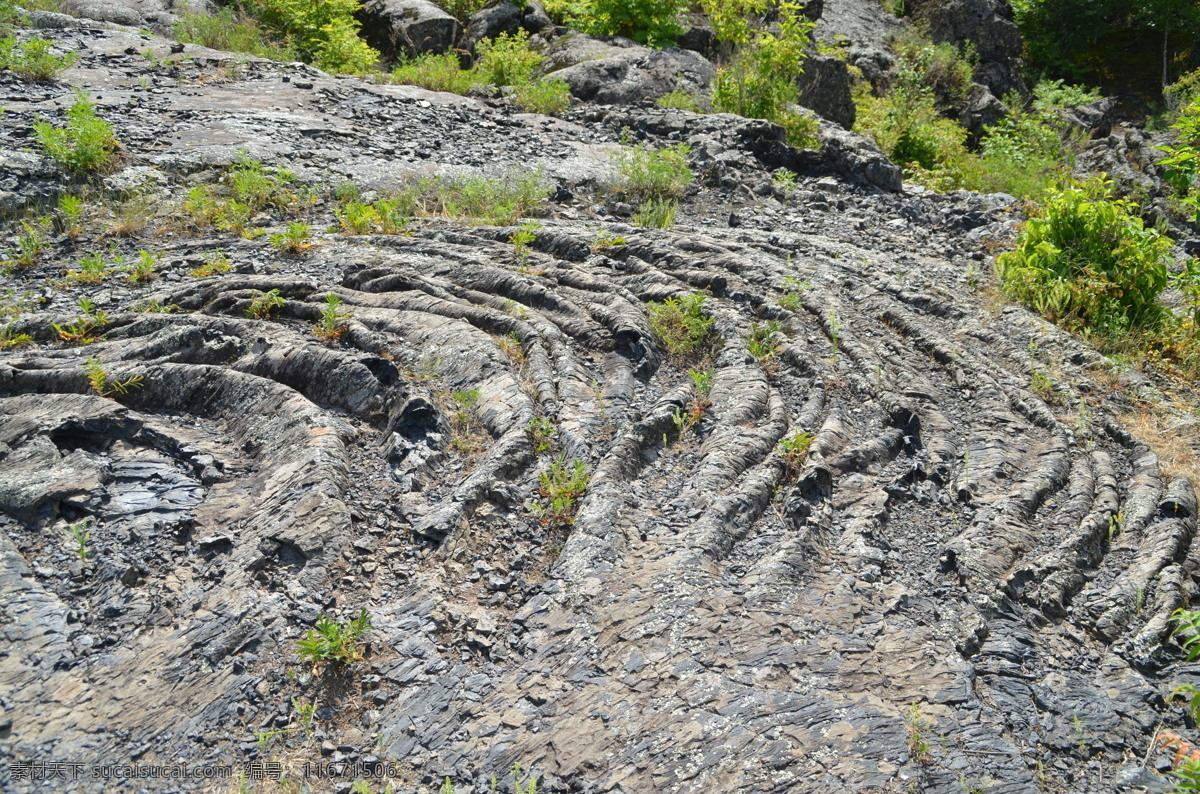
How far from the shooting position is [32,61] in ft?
35.0

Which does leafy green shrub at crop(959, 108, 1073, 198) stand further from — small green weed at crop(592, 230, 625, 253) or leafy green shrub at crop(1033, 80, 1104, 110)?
small green weed at crop(592, 230, 625, 253)

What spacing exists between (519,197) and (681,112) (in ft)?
14.8

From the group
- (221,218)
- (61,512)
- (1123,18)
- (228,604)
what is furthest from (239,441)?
(1123,18)

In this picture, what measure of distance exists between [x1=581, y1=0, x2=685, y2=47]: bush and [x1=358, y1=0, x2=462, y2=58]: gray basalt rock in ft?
9.32

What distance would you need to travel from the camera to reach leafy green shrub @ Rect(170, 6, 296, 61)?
13.7 meters

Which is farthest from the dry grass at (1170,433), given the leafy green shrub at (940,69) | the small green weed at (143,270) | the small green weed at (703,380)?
the leafy green shrub at (940,69)

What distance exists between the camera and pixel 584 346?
650 cm

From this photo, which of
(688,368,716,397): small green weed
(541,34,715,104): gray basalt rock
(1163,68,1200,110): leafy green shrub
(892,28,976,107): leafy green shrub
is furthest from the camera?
(1163,68,1200,110): leafy green shrub

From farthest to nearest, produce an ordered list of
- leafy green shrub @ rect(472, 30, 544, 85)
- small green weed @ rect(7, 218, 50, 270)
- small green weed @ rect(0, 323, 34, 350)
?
leafy green shrub @ rect(472, 30, 544, 85)
small green weed @ rect(7, 218, 50, 270)
small green weed @ rect(0, 323, 34, 350)

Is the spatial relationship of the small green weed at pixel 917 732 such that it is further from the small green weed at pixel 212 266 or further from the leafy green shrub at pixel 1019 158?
the leafy green shrub at pixel 1019 158

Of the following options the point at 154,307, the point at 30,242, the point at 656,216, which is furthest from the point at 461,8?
the point at 154,307

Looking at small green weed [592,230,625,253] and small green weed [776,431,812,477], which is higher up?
small green weed [592,230,625,253]

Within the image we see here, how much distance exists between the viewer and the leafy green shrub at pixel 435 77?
13234mm

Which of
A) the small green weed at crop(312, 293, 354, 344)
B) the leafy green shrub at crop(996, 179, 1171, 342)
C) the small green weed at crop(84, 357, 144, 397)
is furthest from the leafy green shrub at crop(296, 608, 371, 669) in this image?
the leafy green shrub at crop(996, 179, 1171, 342)
